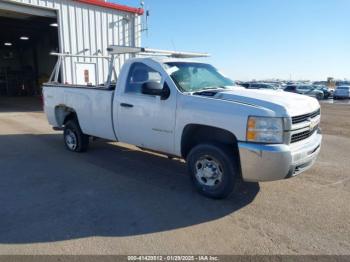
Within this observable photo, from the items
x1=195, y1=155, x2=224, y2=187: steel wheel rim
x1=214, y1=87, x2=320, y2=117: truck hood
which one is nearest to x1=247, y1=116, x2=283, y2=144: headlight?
x1=214, y1=87, x2=320, y2=117: truck hood

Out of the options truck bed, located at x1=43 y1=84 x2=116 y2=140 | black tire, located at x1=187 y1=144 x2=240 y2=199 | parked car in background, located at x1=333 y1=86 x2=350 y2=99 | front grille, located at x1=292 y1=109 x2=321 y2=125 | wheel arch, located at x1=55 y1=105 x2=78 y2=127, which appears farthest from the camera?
parked car in background, located at x1=333 y1=86 x2=350 y2=99

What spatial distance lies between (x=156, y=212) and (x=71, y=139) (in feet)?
13.0

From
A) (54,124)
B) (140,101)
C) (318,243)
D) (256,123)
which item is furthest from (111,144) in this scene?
(318,243)

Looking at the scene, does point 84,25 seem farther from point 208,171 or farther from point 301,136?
point 301,136

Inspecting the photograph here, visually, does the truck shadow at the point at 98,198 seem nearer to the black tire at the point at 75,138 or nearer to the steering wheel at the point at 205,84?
the black tire at the point at 75,138

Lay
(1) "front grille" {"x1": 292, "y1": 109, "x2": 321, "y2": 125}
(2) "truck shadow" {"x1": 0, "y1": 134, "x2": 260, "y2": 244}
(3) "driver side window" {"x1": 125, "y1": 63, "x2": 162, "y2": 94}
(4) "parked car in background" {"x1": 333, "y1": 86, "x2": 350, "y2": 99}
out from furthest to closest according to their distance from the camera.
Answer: (4) "parked car in background" {"x1": 333, "y1": 86, "x2": 350, "y2": 99} < (3) "driver side window" {"x1": 125, "y1": 63, "x2": 162, "y2": 94} < (1) "front grille" {"x1": 292, "y1": 109, "x2": 321, "y2": 125} < (2) "truck shadow" {"x1": 0, "y1": 134, "x2": 260, "y2": 244}

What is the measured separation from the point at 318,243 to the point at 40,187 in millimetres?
4078

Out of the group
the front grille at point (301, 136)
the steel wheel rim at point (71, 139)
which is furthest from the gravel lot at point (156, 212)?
the front grille at point (301, 136)

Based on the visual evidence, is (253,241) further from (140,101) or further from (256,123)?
(140,101)

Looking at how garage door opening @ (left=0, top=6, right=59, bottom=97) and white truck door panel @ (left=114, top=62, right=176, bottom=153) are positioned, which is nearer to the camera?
white truck door panel @ (left=114, top=62, right=176, bottom=153)

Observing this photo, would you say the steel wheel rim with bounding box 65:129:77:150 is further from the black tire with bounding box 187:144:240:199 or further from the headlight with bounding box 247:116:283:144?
the headlight with bounding box 247:116:283:144

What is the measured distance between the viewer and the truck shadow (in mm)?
3664

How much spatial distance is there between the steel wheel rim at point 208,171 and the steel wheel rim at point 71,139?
12.1 ft

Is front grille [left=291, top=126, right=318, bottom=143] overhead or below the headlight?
below
